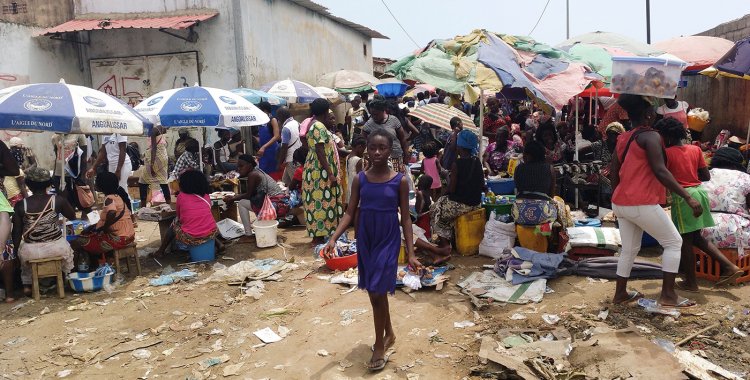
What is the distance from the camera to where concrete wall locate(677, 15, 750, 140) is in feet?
35.5

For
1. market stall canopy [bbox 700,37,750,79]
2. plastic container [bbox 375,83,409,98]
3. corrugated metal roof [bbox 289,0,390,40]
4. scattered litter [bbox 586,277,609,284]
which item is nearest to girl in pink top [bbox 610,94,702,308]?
scattered litter [bbox 586,277,609,284]

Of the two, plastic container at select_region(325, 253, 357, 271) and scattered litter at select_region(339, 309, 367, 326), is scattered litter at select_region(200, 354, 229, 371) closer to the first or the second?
scattered litter at select_region(339, 309, 367, 326)

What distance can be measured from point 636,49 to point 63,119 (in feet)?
27.9

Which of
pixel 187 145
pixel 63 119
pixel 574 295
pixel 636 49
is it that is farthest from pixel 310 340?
pixel 636 49

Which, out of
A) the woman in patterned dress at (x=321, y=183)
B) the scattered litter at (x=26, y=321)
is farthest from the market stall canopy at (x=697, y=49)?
the scattered litter at (x=26, y=321)

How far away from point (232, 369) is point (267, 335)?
2.00 feet

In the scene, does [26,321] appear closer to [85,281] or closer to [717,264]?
[85,281]

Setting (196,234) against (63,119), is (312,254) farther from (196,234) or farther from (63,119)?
(63,119)

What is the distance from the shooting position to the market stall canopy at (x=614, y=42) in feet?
30.0

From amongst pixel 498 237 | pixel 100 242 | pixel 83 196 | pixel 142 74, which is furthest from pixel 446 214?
pixel 142 74

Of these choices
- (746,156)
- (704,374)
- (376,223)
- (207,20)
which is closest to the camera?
(704,374)

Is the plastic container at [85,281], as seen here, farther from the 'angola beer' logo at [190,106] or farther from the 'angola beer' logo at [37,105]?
the 'angola beer' logo at [190,106]

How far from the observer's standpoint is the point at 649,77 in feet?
15.4

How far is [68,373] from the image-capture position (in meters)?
4.47
